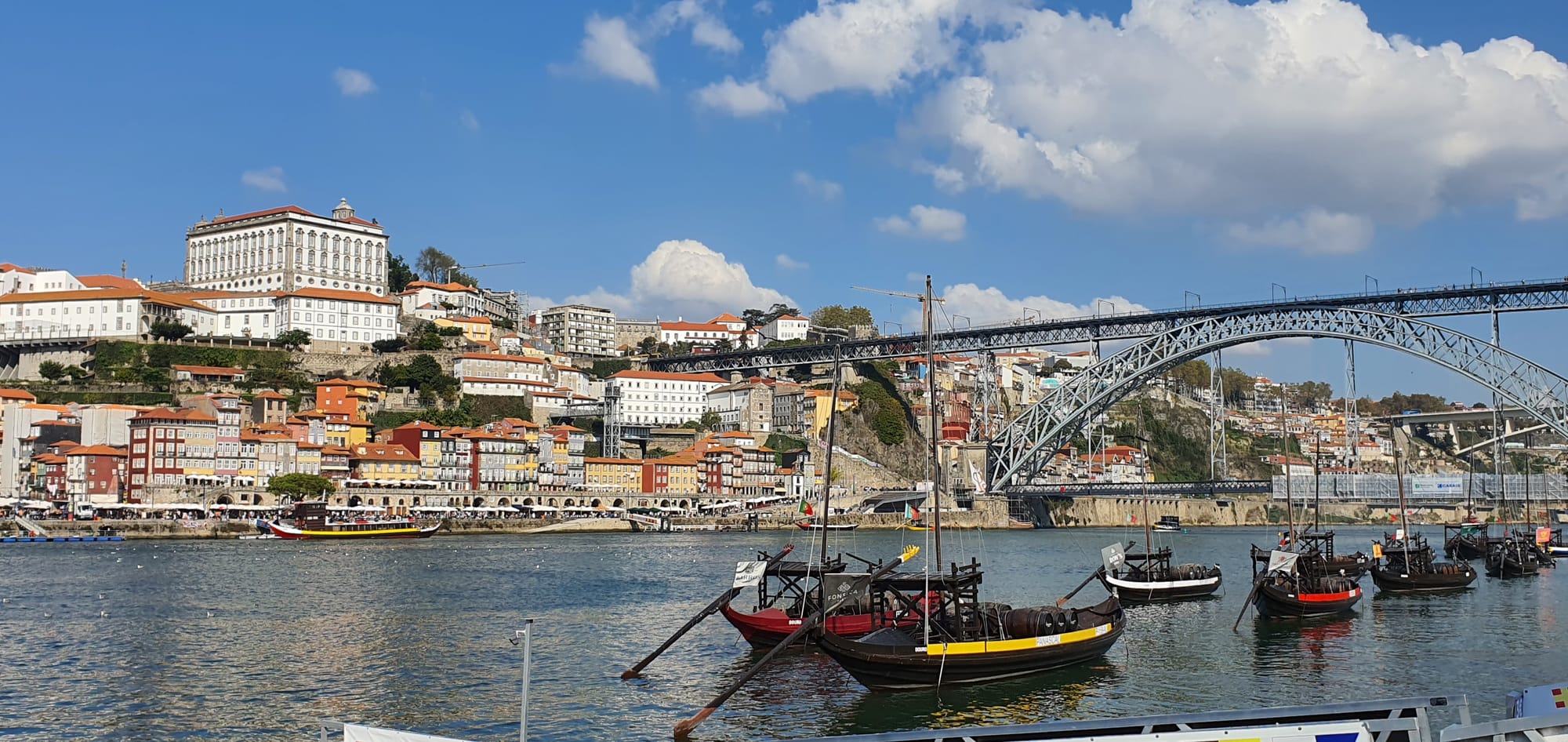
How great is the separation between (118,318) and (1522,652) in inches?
3228

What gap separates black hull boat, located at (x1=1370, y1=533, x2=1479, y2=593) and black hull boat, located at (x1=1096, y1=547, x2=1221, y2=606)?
473 centimetres

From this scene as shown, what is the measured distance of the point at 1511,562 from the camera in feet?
138

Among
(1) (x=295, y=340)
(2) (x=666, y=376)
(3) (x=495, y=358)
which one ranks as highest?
(1) (x=295, y=340)

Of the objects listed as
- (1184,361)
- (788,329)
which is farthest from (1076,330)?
(788,329)

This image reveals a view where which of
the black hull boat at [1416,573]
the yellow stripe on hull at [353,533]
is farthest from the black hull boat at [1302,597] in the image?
the yellow stripe on hull at [353,533]

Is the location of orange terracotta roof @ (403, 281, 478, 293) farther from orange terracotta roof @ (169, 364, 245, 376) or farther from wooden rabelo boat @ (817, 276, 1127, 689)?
wooden rabelo boat @ (817, 276, 1127, 689)

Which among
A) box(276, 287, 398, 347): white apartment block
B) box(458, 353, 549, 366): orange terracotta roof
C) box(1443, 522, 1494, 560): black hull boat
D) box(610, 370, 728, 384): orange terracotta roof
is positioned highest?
box(276, 287, 398, 347): white apartment block

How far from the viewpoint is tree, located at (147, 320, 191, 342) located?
280ft

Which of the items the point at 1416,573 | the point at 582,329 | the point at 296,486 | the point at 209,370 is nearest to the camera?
the point at 1416,573

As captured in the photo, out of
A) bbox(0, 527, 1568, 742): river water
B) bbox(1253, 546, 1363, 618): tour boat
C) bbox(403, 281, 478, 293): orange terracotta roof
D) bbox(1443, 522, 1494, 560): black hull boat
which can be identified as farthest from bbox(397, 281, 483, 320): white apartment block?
bbox(1253, 546, 1363, 618): tour boat

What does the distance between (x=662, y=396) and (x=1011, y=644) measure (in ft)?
266

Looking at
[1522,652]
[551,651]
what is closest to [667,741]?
[551,651]

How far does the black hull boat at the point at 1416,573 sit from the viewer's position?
114ft

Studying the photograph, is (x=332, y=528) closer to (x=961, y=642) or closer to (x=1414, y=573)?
(x=1414, y=573)
